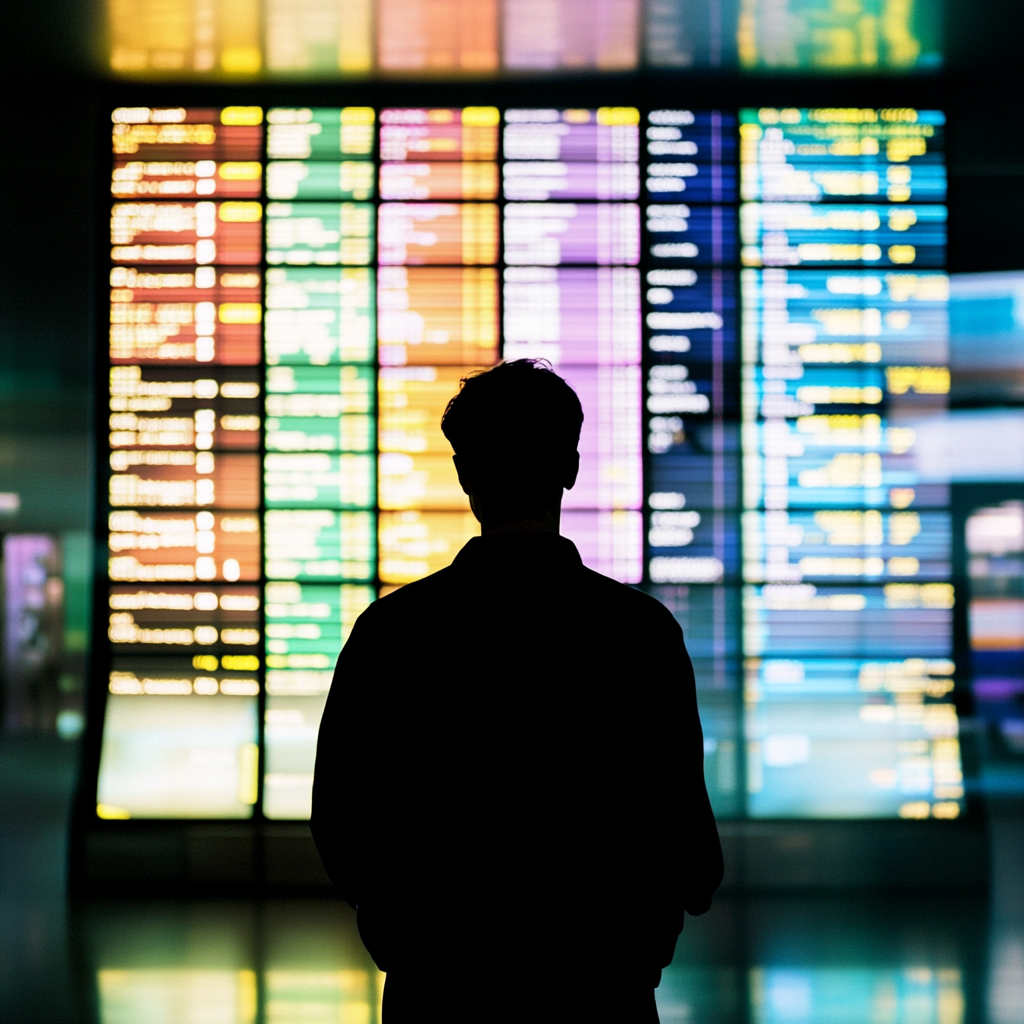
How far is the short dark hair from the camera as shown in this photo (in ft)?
4.05

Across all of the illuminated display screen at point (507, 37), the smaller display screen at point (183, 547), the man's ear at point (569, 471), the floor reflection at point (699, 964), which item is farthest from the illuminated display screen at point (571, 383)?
the man's ear at point (569, 471)

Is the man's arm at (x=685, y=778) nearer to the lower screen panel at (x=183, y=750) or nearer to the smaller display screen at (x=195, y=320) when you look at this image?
the lower screen panel at (x=183, y=750)

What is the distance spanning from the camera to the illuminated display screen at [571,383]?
4457mm

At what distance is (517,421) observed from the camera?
48.5 inches

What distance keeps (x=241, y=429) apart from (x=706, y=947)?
272 cm

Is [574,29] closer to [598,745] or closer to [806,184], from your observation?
[806,184]

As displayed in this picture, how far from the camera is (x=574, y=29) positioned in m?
3.94

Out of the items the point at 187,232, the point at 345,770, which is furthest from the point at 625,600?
the point at 187,232

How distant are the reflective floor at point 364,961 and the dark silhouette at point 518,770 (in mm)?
2269

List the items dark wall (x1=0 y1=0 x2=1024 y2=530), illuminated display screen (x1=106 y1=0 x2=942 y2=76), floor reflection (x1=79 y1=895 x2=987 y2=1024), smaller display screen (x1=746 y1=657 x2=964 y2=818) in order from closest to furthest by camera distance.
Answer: floor reflection (x1=79 y1=895 x2=987 y2=1024) < illuminated display screen (x1=106 y1=0 x2=942 y2=76) < dark wall (x1=0 y1=0 x2=1024 y2=530) < smaller display screen (x1=746 y1=657 x2=964 y2=818)

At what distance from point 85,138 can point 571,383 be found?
2.48 meters

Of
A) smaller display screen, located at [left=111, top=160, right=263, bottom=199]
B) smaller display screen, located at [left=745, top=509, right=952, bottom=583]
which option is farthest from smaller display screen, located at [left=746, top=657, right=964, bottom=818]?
smaller display screen, located at [left=111, top=160, right=263, bottom=199]

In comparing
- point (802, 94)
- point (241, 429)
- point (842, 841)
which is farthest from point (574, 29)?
point (842, 841)

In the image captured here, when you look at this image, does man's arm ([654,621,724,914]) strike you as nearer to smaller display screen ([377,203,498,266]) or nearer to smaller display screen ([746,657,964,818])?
smaller display screen ([746,657,964,818])
